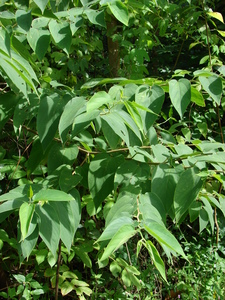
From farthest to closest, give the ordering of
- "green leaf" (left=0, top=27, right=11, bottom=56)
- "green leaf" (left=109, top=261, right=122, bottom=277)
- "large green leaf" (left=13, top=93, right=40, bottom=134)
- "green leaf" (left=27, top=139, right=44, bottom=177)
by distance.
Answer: "green leaf" (left=109, top=261, right=122, bottom=277)
"green leaf" (left=27, top=139, right=44, bottom=177)
"large green leaf" (left=13, top=93, right=40, bottom=134)
"green leaf" (left=0, top=27, right=11, bottom=56)

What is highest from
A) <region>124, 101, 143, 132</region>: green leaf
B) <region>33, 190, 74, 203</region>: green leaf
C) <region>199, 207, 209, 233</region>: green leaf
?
<region>124, 101, 143, 132</region>: green leaf

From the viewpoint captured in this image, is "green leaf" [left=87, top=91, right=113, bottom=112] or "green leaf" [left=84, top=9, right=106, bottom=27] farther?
"green leaf" [left=84, top=9, right=106, bottom=27]

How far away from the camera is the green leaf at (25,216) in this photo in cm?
77

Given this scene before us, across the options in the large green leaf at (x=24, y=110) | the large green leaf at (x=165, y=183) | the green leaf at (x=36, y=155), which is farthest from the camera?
the green leaf at (x=36, y=155)

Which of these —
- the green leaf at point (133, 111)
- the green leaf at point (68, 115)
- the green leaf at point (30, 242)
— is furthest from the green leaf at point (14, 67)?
the green leaf at point (30, 242)

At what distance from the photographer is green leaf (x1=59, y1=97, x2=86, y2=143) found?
3.14 ft

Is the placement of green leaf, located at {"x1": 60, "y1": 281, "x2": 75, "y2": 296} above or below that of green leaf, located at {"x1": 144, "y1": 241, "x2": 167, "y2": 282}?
below

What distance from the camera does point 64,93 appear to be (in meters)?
1.20

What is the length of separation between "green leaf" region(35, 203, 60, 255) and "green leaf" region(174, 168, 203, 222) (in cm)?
32

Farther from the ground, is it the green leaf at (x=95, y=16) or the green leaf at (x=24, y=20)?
the green leaf at (x=24, y=20)

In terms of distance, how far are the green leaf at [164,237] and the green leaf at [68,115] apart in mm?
349

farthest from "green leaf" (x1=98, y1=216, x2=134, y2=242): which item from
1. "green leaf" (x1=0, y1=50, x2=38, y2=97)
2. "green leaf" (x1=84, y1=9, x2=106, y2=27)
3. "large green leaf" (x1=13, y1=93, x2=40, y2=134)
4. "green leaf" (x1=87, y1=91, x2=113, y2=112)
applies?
"green leaf" (x1=84, y1=9, x2=106, y2=27)

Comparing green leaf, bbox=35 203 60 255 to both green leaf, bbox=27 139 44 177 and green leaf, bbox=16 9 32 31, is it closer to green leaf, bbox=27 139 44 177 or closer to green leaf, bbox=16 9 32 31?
green leaf, bbox=27 139 44 177

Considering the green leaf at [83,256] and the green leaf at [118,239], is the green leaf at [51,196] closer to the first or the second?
the green leaf at [118,239]
